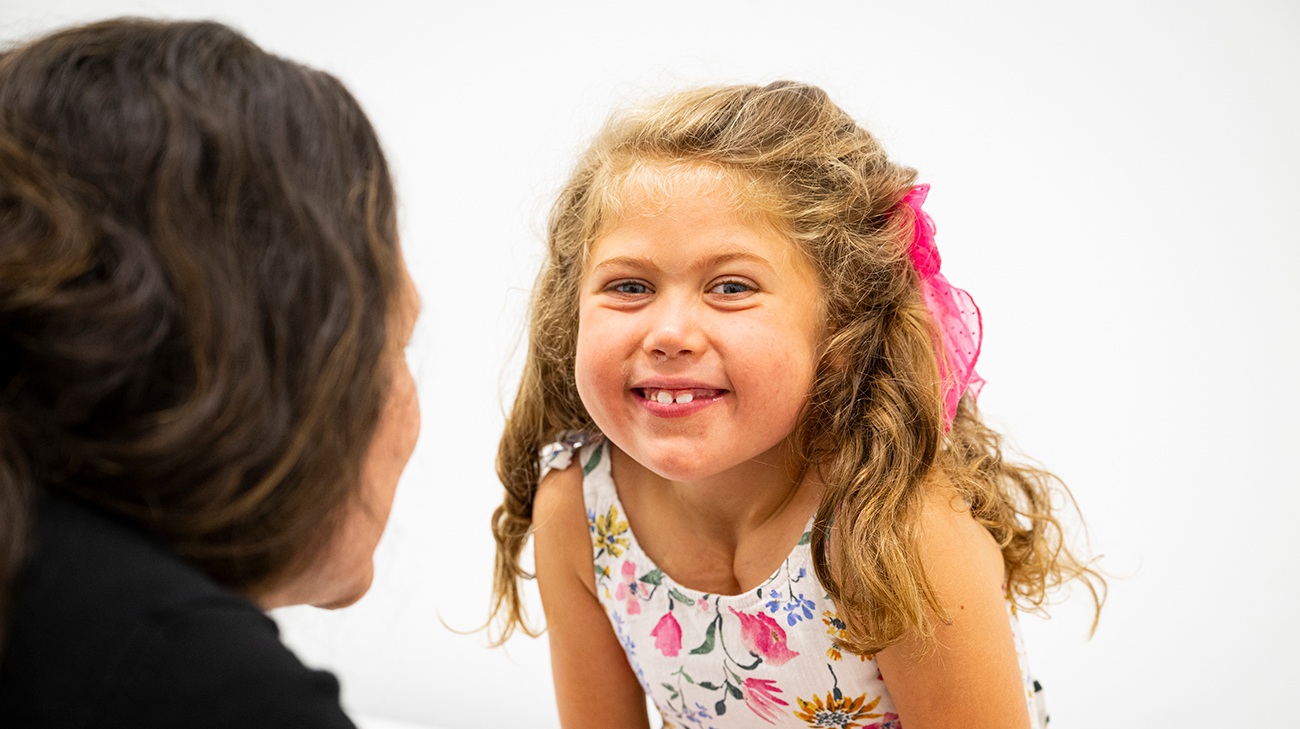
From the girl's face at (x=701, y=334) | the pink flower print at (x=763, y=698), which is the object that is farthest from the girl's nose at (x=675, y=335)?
the pink flower print at (x=763, y=698)

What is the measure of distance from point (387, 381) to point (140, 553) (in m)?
0.18

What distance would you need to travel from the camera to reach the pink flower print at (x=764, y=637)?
1032 mm

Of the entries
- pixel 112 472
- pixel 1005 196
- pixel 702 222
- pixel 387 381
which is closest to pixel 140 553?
pixel 112 472

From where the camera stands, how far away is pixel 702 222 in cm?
92

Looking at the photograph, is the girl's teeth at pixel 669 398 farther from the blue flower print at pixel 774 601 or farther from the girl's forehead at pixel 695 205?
the blue flower print at pixel 774 601

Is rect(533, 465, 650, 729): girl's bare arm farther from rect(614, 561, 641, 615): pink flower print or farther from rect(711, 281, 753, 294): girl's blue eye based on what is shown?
rect(711, 281, 753, 294): girl's blue eye

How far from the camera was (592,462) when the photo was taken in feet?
3.87

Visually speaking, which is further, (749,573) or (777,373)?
(749,573)

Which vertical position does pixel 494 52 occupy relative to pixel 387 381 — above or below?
above

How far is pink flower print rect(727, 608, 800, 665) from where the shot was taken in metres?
1.03

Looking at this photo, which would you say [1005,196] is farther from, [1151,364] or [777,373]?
[777,373]

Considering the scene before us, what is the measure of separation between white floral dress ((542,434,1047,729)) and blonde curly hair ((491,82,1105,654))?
0.06 meters

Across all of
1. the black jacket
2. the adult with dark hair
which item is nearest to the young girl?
the adult with dark hair

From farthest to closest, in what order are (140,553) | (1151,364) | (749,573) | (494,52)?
(494,52), (1151,364), (749,573), (140,553)
